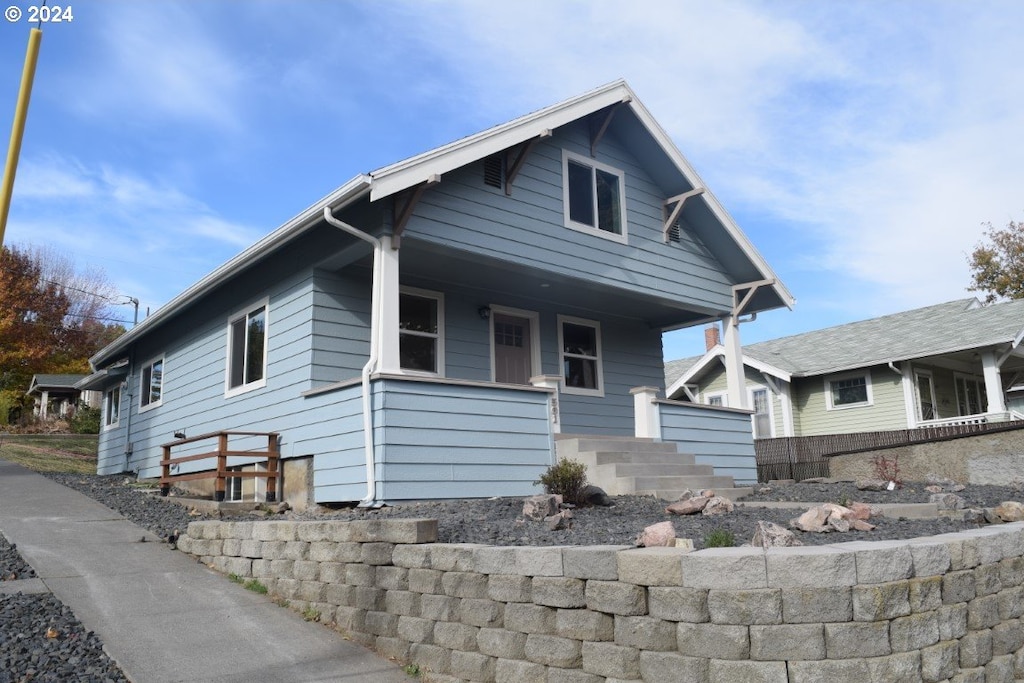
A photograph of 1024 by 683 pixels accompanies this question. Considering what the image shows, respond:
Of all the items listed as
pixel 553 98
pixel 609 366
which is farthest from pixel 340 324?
pixel 609 366

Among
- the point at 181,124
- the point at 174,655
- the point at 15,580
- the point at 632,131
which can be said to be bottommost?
the point at 174,655

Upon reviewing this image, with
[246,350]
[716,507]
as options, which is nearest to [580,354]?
[246,350]

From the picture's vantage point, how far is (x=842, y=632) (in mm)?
3850

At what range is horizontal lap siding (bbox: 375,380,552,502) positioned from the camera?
845cm

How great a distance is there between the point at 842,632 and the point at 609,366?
388 inches

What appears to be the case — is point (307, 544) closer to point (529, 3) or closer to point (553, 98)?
point (529, 3)

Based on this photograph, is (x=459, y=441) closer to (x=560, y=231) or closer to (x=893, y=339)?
(x=560, y=231)

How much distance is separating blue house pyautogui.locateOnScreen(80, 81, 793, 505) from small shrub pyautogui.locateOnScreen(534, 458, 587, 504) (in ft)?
4.38

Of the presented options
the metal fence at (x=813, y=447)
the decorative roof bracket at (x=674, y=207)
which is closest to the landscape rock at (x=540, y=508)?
the decorative roof bracket at (x=674, y=207)

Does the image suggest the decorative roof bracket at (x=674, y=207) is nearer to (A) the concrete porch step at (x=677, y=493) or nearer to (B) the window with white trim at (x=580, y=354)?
(B) the window with white trim at (x=580, y=354)

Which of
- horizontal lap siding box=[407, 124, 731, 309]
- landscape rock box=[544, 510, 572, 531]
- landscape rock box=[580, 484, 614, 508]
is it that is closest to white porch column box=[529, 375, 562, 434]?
horizontal lap siding box=[407, 124, 731, 309]

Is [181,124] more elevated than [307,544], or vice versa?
[181,124]

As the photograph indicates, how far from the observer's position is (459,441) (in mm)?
8945

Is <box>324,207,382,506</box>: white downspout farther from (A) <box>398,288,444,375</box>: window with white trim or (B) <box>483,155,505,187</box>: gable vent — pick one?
(A) <box>398,288,444,375</box>: window with white trim
